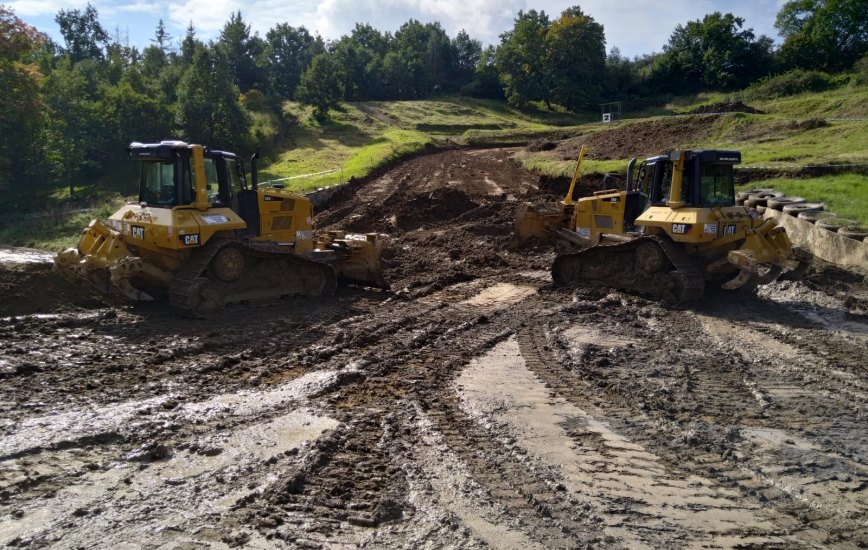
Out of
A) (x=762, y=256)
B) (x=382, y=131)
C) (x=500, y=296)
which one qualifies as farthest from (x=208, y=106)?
(x=762, y=256)

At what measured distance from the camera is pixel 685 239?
1129 cm

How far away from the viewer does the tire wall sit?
12.6m

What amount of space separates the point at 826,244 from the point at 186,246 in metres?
11.5

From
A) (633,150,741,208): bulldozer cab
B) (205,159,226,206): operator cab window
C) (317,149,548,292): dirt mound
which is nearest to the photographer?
→ (205,159,226,206): operator cab window

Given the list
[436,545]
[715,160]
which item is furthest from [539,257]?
[436,545]

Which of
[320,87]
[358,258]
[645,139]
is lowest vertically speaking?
[358,258]

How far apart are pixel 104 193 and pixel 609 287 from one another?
88.1ft

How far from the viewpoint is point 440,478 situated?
5156 millimetres

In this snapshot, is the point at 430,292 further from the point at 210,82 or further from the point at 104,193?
the point at 210,82

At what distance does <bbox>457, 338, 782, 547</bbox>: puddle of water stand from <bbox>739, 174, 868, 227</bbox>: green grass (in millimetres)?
10449

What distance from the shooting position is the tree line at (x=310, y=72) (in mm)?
32219

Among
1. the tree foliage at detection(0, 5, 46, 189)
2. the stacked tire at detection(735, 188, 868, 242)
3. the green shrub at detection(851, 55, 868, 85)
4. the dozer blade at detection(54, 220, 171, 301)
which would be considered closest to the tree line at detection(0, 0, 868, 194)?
the tree foliage at detection(0, 5, 46, 189)

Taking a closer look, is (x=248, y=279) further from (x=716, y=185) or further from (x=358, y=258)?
(x=716, y=185)

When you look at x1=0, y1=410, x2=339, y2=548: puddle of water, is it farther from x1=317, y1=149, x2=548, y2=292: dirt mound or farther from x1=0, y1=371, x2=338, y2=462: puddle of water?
x1=317, y1=149, x2=548, y2=292: dirt mound
